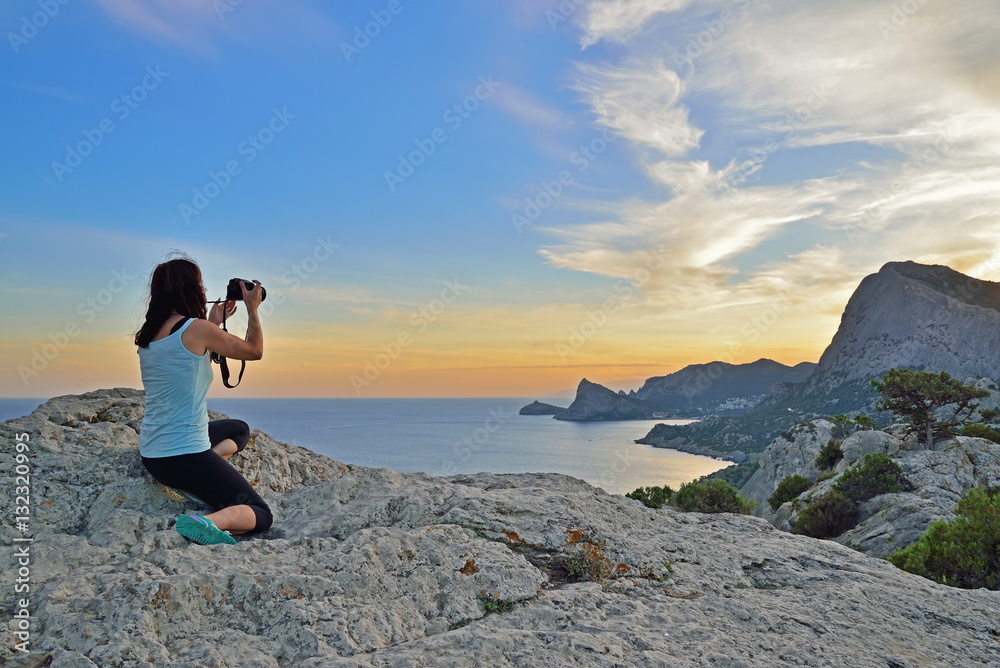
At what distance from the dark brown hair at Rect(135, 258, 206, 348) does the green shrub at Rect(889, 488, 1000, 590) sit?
1047cm

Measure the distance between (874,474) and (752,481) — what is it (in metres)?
26.3

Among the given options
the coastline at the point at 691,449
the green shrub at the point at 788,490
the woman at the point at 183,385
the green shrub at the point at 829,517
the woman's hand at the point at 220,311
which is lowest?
the coastline at the point at 691,449

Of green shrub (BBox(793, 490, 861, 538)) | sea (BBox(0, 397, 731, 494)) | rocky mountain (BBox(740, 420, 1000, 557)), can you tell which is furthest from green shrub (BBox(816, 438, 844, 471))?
sea (BBox(0, 397, 731, 494))

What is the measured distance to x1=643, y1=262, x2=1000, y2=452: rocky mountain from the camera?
342 feet

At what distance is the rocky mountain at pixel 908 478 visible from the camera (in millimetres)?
16766

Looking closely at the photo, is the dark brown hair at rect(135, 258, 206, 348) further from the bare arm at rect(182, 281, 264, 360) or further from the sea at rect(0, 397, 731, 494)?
the sea at rect(0, 397, 731, 494)

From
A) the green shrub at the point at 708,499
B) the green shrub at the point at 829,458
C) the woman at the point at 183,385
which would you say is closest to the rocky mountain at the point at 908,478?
the green shrub at the point at 829,458

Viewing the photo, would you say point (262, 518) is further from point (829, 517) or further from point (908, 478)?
point (908, 478)

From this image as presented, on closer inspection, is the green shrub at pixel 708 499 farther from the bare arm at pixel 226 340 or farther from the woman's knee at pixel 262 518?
the bare arm at pixel 226 340

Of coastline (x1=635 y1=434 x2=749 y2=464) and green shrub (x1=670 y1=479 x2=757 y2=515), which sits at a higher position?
green shrub (x1=670 y1=479 x2=757 y2=515)

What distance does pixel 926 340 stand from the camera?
4395 inches

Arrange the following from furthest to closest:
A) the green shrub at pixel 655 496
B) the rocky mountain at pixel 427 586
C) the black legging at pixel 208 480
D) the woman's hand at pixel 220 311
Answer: the green shrub at pixel 655 496
the woman's hand at pixel 220 311
the black legging at pixel 208 480
the rocky mountain at pixel 427 586

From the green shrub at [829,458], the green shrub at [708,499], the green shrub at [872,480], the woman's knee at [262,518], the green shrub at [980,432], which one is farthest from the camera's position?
the green shrub at [829,458]

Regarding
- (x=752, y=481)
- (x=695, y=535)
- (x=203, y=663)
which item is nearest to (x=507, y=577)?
(x=203, y=663)
